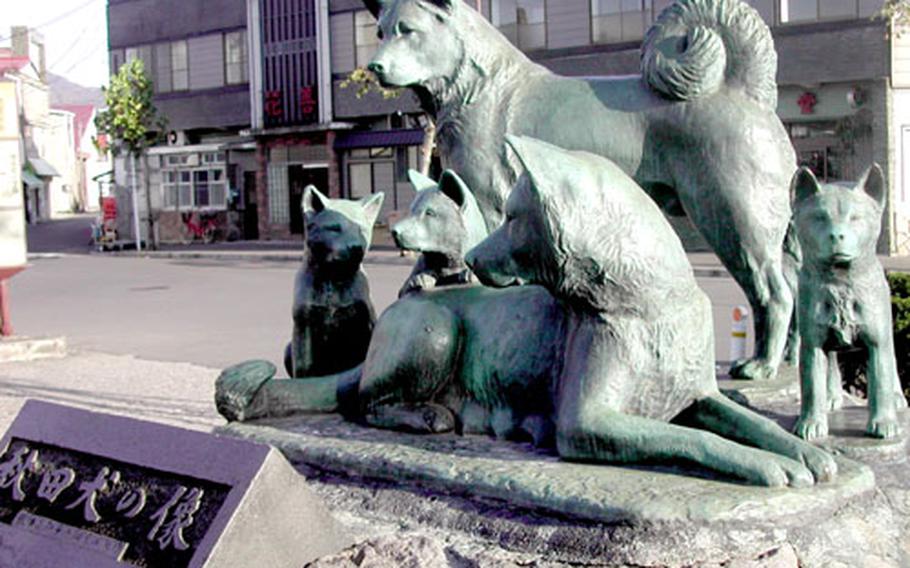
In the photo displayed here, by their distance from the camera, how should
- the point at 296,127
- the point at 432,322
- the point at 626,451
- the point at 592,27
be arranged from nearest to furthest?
the point at 626,451 → the point at 432,322 → the point at 592,27 → the point at 296,127

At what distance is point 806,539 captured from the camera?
226 cm

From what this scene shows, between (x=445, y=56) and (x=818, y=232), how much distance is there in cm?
145

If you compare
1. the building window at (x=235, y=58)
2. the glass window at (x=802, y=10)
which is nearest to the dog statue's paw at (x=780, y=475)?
the glass window at (x=802, y=10)

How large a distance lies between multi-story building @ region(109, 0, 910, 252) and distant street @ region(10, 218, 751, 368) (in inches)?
198

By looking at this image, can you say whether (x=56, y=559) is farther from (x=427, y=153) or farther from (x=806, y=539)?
(x=427, y=153)

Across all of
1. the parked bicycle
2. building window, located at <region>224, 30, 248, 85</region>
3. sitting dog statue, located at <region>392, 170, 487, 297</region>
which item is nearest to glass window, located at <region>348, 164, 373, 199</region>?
building window, located at <region>224, 30, 248, 85</region>

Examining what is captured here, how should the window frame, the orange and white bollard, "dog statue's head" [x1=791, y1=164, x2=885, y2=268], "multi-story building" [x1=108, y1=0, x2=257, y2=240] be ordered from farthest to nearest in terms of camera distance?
"multi-story building" [x1=108, y1=0, x2=257, y2=240], the window frame, the orange and white bollard, "dog statue's head" [x1=791, y1=164, x2=885, y2=268]

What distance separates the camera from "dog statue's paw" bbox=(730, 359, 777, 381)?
143 inches

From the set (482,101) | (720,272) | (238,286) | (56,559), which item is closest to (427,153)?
(238,286)

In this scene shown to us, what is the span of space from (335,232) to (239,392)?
1.95ft

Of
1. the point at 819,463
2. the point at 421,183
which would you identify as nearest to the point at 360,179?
the point at 421,183

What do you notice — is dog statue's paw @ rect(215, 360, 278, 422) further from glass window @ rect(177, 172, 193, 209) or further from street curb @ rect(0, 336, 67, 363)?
glass window @ rect(177, 172, 193, 209)

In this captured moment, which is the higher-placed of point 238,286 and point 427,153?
point 427,153

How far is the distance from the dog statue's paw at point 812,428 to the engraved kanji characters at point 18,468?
207cm
